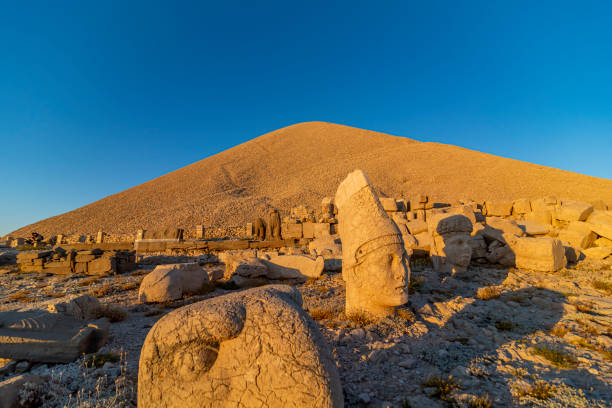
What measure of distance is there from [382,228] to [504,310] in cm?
247

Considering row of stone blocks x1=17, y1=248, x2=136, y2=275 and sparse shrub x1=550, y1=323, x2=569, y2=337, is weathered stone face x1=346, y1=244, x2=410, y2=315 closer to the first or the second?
sparse shrub x1=550, y1=323, x2=569, y2=337

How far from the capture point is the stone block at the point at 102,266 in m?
8.48

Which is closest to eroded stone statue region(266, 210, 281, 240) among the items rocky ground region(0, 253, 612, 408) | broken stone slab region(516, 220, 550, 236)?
rocky ground region(0, 253, 612, 408)

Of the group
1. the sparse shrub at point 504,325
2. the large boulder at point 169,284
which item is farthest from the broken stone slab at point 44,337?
the sparse shrub at point 504,325

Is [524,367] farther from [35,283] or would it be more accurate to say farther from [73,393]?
[35,283]

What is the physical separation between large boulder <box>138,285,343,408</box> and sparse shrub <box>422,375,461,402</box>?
1104 millimetres

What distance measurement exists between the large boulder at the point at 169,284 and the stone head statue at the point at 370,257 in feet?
11.4

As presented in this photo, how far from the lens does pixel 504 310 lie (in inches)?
167

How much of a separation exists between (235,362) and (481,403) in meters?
1.77

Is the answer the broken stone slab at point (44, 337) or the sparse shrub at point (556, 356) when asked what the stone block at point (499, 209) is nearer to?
the sparse shrub at point (556, 356)

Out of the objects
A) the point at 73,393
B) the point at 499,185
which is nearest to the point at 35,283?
the point at 73,393

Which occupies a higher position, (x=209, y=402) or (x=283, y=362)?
(x=283, y=362)

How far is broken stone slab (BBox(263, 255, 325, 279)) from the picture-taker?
6.91 meters

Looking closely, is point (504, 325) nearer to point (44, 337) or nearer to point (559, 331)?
point (559, 331)
